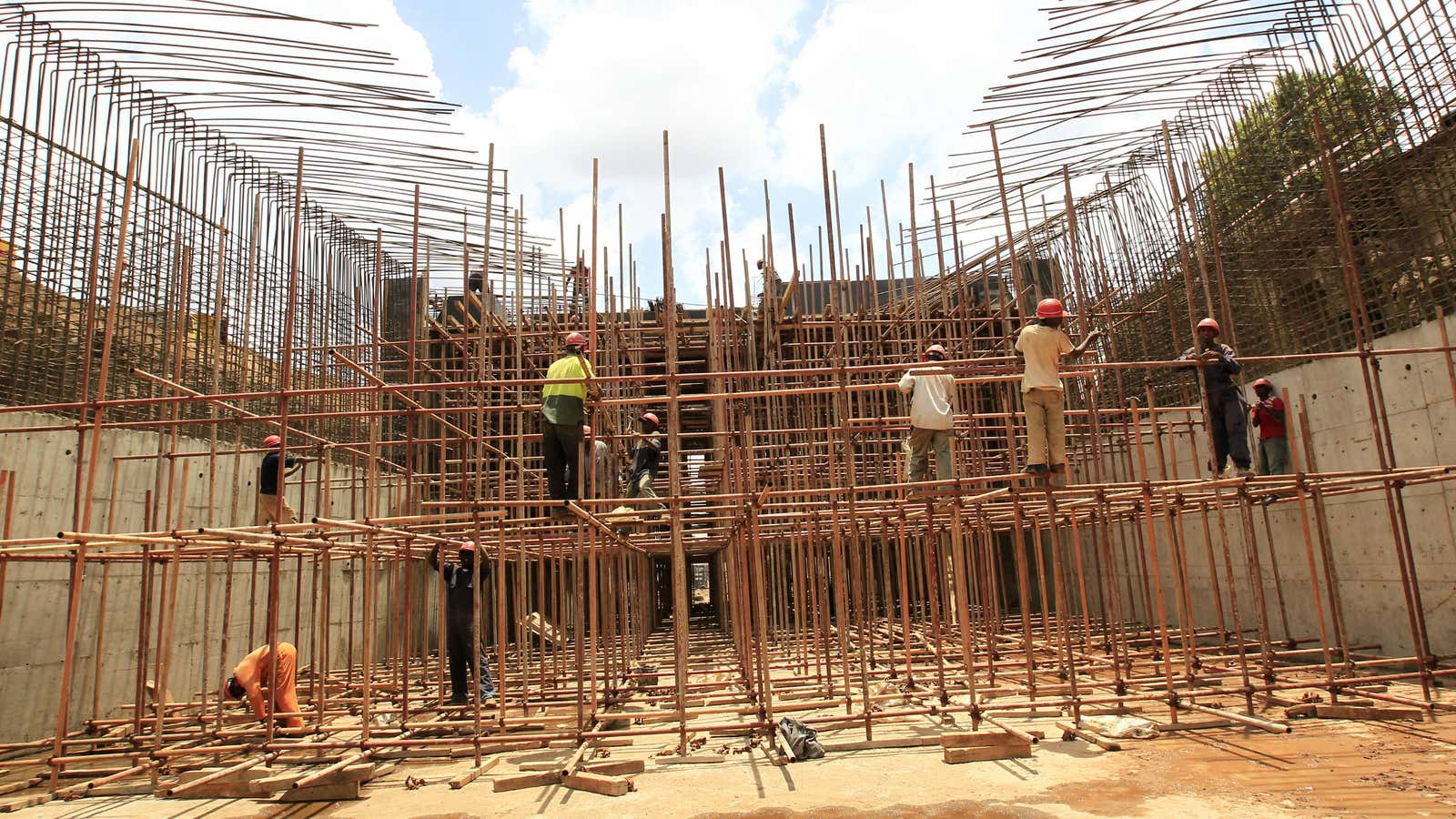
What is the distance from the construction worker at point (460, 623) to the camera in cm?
969

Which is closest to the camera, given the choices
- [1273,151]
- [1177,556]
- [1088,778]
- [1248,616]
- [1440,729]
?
[1088,778]

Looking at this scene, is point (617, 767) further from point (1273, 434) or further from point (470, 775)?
point (1273, 434)

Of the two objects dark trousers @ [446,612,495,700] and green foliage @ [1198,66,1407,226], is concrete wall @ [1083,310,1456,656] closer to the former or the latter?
green foliage @ [1198,66,1407,226]

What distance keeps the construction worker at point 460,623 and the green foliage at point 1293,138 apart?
10456 millimetres

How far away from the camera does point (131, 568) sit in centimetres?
1120

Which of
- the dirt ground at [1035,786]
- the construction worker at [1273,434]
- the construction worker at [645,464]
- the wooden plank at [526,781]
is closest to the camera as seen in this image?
the dirt ground at [1035,786]

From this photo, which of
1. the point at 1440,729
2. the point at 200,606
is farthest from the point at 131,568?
the point at 1440,729

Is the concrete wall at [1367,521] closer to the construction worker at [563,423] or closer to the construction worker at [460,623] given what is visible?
the construction worker at [563,423]

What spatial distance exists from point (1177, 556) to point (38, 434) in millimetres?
12034

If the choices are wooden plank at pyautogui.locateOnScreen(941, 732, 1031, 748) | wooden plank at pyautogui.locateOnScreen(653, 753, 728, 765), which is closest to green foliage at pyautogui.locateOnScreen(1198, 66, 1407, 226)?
wooden plank at pyautogui.locateOnScreen(941, 732, 1031, 748)

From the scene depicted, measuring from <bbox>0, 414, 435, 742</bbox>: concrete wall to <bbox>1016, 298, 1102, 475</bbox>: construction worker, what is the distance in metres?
6.13

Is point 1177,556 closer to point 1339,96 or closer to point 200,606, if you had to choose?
point 1339,96

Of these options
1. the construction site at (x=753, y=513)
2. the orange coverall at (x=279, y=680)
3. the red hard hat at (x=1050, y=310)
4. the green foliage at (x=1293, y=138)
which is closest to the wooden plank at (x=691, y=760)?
the construction site at (x=753, y=513)

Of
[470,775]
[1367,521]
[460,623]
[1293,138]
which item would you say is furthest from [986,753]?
[1293,138]
